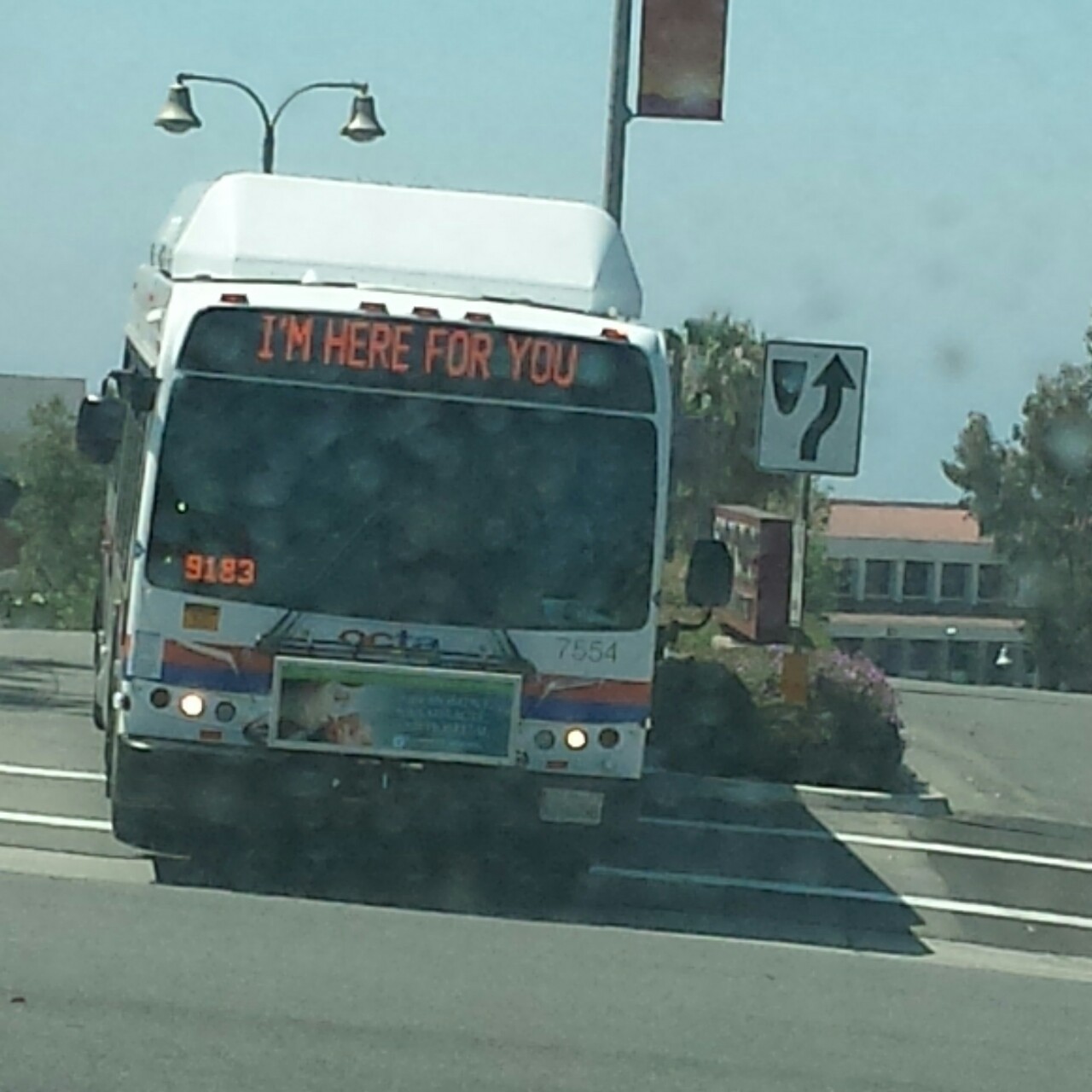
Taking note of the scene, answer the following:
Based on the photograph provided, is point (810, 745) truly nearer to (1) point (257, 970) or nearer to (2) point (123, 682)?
(2) point (123, 682)

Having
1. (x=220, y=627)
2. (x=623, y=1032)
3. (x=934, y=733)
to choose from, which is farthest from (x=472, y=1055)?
(x=934, y=733)

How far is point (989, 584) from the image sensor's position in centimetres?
6384

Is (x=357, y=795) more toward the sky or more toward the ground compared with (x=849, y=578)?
more toward the ground

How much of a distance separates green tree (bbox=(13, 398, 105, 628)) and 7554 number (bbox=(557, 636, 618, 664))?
5453 cm

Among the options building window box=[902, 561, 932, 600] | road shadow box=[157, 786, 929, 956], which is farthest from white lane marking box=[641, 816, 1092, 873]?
building window box=[902, 561, 932, 600]

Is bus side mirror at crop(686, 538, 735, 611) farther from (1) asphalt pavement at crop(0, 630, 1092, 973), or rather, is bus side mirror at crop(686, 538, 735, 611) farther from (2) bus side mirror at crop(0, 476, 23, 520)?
(2) bus side mirror at crop(0, 476, 23, 520)

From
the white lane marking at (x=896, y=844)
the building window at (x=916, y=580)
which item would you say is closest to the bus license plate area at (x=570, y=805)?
the white lane marking at (x=896, y=844)

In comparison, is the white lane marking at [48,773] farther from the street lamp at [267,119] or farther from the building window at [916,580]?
the building window at [916,580]

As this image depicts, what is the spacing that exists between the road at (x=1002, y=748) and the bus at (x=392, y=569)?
225 inches

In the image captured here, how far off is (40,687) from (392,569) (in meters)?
10.3

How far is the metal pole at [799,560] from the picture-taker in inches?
616

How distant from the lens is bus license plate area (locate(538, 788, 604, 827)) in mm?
11953

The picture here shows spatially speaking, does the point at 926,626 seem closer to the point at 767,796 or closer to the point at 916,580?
the point at 916,580

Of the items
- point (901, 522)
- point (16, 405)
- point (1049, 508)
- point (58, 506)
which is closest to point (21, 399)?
point (16, 405)
